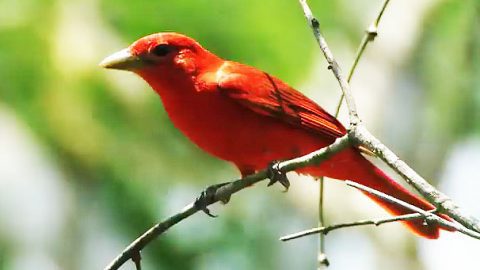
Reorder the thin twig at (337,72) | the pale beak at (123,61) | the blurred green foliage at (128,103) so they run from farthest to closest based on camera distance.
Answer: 1. the blurred green foliage at (128,103)
2. the pale beak at (123,61)
3. the thin twig at (337,72)

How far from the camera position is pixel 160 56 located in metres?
4.40

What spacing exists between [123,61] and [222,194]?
812 millimetres

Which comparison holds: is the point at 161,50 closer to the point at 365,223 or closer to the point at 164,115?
the point at 365,223

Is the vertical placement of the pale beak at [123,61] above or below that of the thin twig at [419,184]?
above

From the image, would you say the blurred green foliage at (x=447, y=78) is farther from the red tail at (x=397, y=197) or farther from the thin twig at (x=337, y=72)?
the thin twig at (x=337, y=72)

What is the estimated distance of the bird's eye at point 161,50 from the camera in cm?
438

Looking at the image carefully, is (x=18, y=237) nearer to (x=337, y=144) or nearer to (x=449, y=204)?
(x=337, y=144)

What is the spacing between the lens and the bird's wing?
14.4ft

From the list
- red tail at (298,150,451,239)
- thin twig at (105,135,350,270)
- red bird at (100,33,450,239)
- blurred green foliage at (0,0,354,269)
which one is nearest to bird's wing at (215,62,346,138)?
red bird at (100,33,450,239)

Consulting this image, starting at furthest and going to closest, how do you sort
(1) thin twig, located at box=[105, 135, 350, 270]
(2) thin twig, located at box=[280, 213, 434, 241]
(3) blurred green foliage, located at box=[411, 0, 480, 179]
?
1. (3) blurred green foliage, located at box=[411, 0, 480, 179]
2. (1) thin twig, located at box=[105, 135, 350, 270]
3. (2) thin twig, located at box=[280, 213, 434, 241]

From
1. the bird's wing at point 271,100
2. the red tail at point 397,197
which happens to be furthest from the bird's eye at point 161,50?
the red tail at point 397,197

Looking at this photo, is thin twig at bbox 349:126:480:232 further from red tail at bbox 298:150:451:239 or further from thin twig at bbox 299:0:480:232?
red tail at bbox 298:150:451:239

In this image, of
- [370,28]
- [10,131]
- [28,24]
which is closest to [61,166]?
[10,131]

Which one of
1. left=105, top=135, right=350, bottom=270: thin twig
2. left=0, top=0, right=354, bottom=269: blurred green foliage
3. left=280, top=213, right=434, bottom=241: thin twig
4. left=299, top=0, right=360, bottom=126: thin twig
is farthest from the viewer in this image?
left=0, top=0, right=354, bottom=269: blurred green foliage
